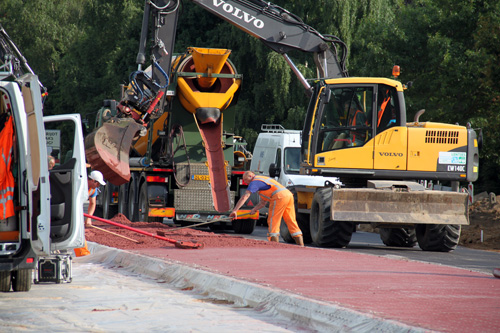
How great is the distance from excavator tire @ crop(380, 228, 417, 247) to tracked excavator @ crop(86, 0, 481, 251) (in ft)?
0.07

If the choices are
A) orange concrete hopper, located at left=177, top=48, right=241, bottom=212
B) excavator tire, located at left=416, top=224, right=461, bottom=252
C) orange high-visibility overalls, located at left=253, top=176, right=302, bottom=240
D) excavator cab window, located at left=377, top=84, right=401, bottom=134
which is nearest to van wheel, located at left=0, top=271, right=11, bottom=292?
orange high-visibility overalls, located at left=253, top=176, right=302, bottom=240

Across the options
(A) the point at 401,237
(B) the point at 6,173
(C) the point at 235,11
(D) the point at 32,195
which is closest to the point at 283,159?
(C) the point at 235,11

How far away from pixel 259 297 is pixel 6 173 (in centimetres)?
291

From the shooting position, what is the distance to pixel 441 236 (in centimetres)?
1688

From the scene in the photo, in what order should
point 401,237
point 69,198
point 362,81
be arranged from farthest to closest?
point 401,237 → point 362,81 → point 69,198

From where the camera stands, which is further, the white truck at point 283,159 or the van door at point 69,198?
the white truck at point 283,159

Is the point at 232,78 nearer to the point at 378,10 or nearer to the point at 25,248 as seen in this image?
the point at 25,248

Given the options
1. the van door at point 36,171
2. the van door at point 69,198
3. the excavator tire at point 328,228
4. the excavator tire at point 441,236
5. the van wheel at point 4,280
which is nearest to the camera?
the van door at point 36,171

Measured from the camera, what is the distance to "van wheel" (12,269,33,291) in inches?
372

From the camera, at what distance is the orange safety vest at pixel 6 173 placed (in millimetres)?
8602

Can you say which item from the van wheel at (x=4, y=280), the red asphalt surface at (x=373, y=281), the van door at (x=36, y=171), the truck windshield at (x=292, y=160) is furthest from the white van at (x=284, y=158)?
the van door at (x=36, y=171)

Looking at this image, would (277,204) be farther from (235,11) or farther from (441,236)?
(235,11)

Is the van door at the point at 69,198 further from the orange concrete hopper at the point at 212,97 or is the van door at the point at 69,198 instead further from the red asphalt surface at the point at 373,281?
the orange concrete hopper at the point at 212,97

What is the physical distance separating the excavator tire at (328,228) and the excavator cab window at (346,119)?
3.43ft
